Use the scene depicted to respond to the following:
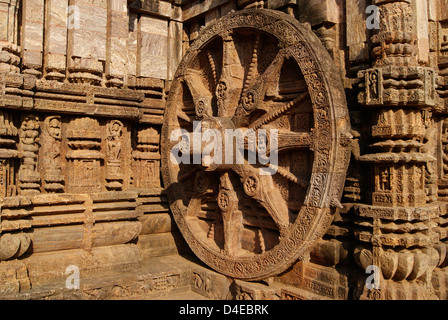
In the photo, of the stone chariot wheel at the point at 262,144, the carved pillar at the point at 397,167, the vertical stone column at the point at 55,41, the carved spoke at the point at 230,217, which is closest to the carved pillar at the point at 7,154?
the vertical stone column at the point at 55,41

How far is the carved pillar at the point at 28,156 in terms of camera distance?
561 cm

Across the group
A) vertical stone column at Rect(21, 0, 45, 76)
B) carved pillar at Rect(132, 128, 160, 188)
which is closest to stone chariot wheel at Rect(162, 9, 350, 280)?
carved pillar at Rect(132, 128, 160, 188)

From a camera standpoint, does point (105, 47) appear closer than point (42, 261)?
No

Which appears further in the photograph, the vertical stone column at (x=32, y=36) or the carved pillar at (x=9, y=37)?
the vertical stone column at (x=32, y=36)

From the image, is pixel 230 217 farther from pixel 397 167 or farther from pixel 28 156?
pixel 28 156

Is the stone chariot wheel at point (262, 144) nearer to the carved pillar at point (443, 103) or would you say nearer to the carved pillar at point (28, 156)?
the carved pillar at point (443, 103)

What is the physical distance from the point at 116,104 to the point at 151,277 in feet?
8.25

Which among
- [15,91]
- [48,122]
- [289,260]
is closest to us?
[289,260]

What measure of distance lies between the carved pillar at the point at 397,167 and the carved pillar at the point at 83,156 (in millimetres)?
3571

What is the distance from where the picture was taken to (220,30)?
20.2ft

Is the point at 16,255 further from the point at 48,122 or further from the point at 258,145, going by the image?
the point at 258,145

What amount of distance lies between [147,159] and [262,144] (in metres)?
2.42

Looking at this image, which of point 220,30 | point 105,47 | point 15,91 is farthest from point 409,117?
point 15,91

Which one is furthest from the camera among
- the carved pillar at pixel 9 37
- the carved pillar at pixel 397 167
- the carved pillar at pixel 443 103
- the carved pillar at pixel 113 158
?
the carved pillar at pixel 113 158
